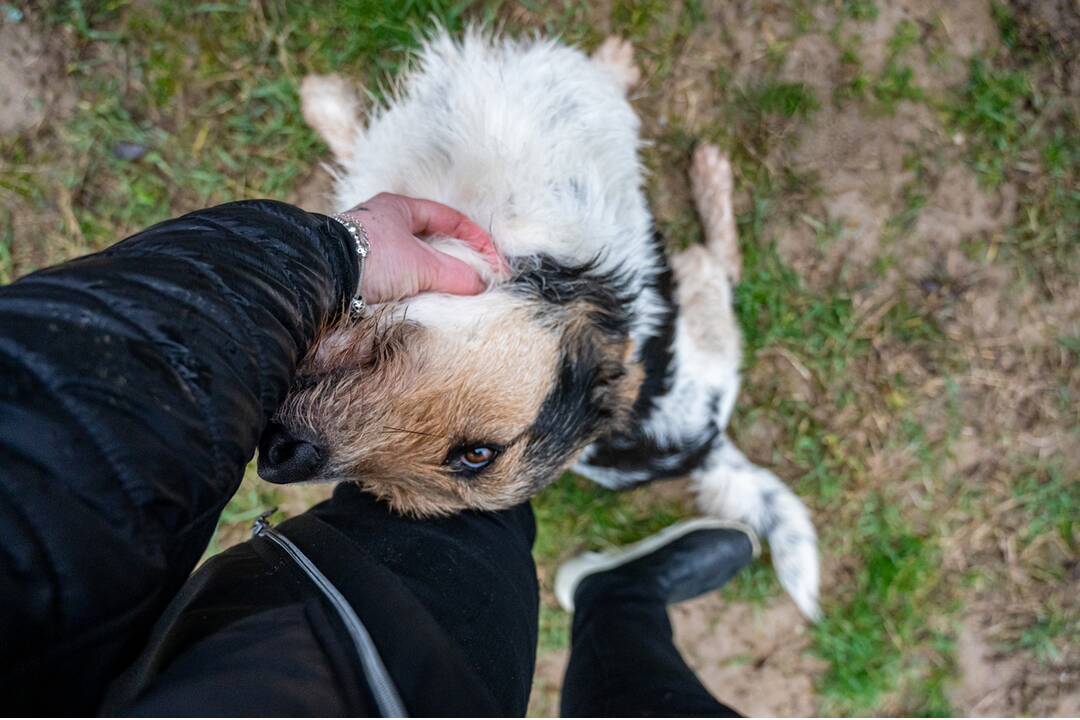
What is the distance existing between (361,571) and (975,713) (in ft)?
14.2

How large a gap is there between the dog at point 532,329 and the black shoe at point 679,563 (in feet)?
0.51

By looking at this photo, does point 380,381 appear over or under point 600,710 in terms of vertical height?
over

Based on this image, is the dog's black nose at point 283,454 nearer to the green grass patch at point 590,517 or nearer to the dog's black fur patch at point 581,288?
the dog's black fur patch at point 581,288

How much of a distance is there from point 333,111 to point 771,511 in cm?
332

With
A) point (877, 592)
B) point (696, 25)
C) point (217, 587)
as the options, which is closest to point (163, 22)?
point (696, 25)

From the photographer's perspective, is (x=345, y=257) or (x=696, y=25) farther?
(x=696, y=25)

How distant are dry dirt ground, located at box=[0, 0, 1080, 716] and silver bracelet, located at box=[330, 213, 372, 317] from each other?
6.76 ft

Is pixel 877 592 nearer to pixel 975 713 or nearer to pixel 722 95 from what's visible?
pixel 975 713

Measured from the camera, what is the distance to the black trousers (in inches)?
52.0

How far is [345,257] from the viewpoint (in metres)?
1.85

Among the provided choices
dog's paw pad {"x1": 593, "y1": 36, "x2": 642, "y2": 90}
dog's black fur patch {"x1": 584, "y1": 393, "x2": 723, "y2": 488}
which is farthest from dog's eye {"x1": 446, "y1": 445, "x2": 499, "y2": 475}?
dog's paw pad {"x1": 593, "y1": 36, "x2": 642, "y2": 90}

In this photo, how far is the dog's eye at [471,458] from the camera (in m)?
2.24

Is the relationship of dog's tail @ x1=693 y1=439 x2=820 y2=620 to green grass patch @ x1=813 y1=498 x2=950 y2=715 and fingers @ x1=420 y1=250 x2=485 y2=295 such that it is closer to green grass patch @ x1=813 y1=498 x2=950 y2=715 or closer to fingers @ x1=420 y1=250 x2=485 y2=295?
green grass patch @ x1=813 y1=498 x2=950 y2=715

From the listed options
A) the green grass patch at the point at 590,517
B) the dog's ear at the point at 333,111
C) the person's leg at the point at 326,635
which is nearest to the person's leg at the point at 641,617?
the green grass patch at the point at 590,517
